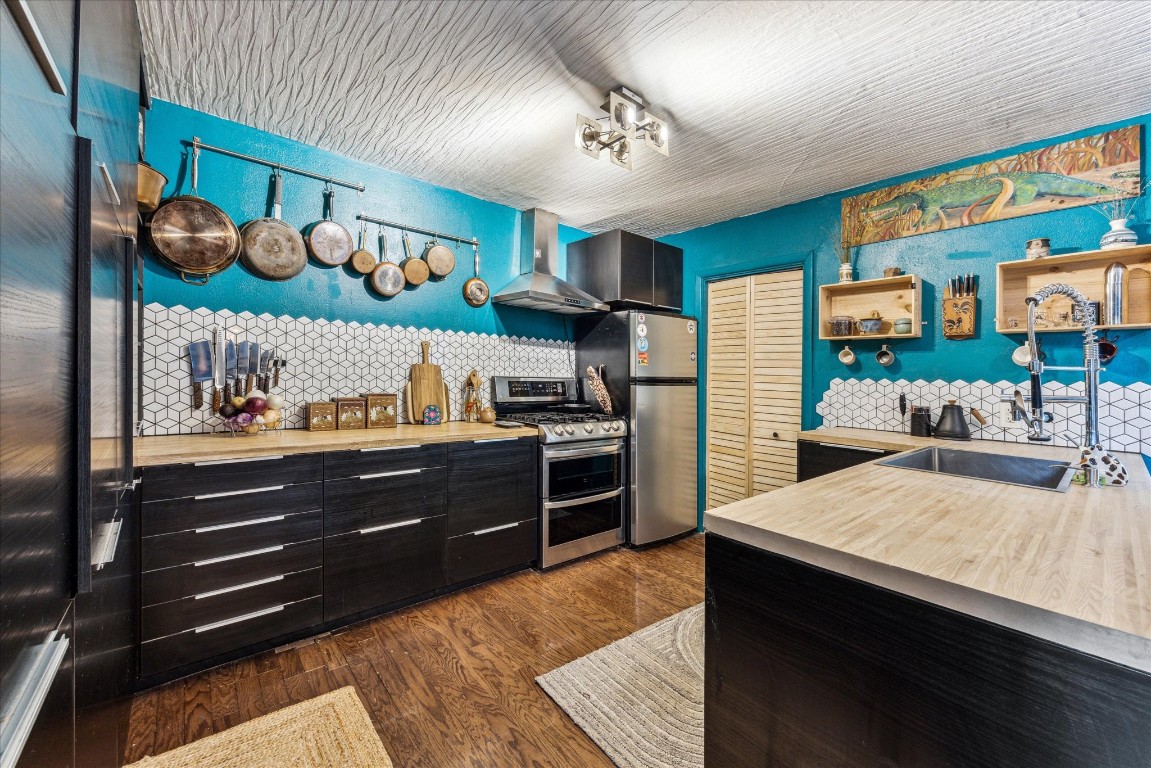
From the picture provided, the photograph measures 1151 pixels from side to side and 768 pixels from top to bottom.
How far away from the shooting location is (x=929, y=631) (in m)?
0.76

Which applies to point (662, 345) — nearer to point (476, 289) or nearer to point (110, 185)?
point (476, 289)

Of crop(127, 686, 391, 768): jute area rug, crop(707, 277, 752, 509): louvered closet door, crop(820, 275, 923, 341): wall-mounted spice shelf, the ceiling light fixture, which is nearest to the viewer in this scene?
crop(127, 686, 391, 768): jute area rug

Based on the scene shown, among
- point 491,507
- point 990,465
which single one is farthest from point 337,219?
point 990,465

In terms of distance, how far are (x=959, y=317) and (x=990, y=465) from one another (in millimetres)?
1128

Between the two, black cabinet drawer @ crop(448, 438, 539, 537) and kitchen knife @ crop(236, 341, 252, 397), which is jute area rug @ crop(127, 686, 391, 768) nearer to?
black cabinet drawer @ crop(448, 438, 539, 537)

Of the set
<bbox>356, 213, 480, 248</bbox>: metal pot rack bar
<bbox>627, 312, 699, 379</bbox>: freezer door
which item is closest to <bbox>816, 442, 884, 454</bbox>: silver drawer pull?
<bbox>627, 312, 699, 379</bbox>: freezer door

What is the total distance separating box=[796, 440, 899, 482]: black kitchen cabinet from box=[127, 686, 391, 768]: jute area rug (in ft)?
8.13

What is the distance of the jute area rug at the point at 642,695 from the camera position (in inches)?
61.8

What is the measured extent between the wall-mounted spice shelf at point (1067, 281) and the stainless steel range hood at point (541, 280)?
7.86 ft

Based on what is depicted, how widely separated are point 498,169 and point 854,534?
2.83 m

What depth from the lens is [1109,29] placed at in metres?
1.70

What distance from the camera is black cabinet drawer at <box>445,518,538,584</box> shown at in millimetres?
2609

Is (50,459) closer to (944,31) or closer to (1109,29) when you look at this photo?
(944,31)

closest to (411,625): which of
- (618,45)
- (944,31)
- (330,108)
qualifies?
(330,108)
